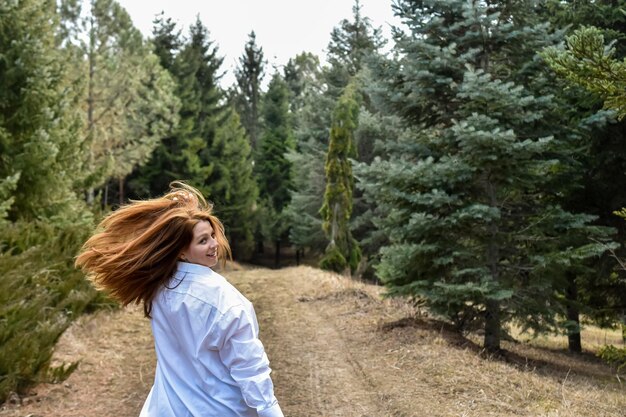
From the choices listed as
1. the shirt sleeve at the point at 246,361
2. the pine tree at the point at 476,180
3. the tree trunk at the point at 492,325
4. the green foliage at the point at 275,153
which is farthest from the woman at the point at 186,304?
the green foliage at the point at 275,153

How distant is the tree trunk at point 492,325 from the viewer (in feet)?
31.6

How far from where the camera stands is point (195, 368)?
239 cm

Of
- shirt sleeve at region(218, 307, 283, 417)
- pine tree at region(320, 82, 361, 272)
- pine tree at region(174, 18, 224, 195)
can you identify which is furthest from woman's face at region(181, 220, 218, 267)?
pine tree at region(174, 18, 224, 195)

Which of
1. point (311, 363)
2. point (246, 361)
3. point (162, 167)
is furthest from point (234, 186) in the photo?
point (246, 361)

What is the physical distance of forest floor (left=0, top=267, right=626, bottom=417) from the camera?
20.6 feet

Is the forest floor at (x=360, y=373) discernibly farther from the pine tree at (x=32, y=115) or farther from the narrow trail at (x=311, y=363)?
the pine tree at (x=32, y=115)

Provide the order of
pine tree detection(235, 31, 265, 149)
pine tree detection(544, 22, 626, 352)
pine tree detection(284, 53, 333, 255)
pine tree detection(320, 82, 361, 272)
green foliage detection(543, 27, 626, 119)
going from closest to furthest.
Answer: green foliage detection(543, 27, 626, 119), pine tree detection(544, 22, 626, 352), pine tree detection(320, 82, 361, 272), pine tree detection(284, 53, 333, 255), pine tree detection(235, 31, 265, 149)

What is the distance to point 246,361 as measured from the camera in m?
2.27

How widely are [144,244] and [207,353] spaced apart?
56cm

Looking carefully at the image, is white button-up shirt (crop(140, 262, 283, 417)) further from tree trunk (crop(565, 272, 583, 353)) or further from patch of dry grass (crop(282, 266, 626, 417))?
tree trunk (crop(565, 272, 583, 353))

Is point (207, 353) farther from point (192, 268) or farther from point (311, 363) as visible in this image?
point (311, 363)

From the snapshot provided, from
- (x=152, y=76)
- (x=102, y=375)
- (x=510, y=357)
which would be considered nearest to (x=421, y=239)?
(x=510, y=357)

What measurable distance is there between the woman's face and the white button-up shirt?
0.21 feet

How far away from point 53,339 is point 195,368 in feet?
18.4
